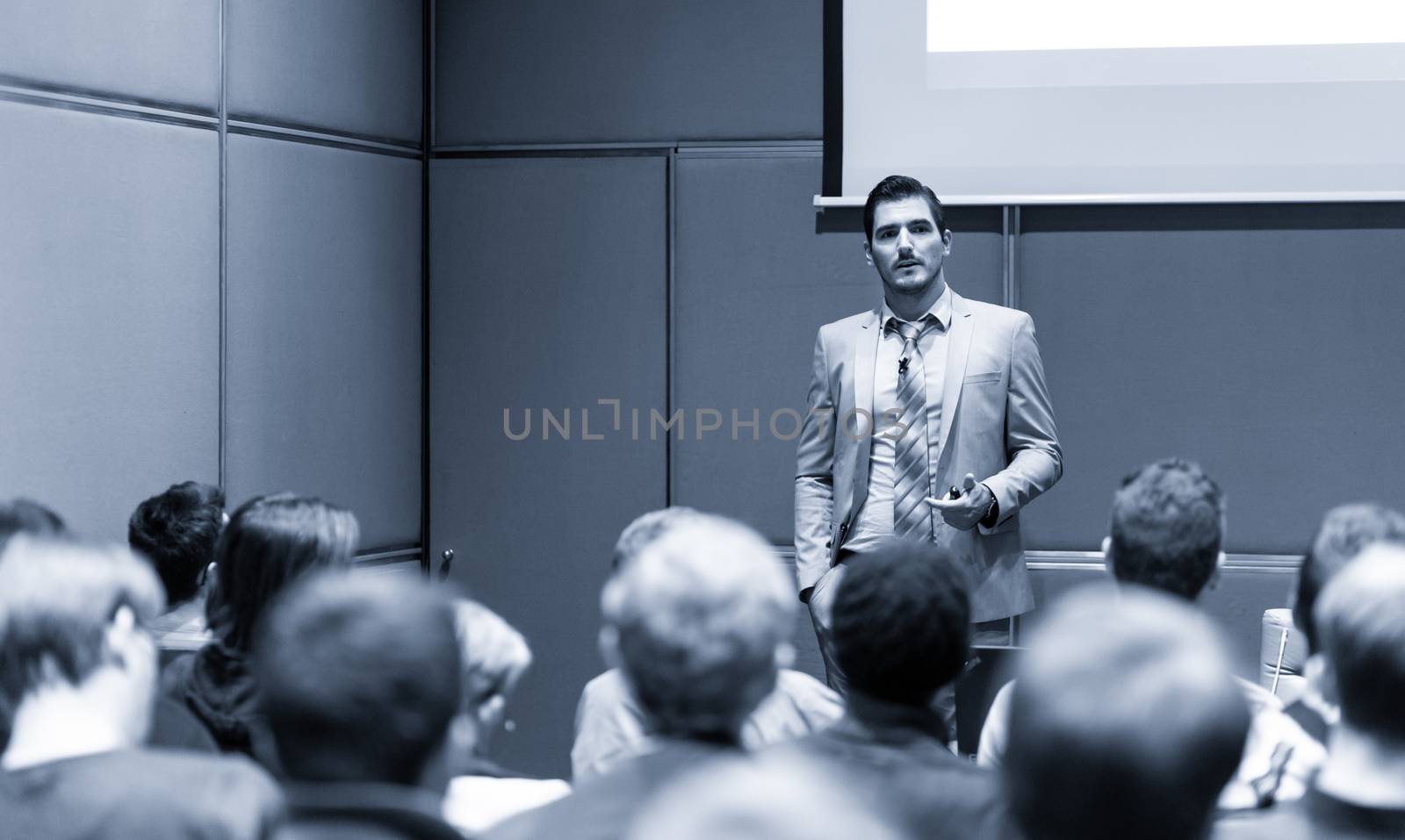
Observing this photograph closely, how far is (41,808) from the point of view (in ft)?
4.42

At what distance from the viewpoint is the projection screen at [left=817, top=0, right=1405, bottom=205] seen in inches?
162

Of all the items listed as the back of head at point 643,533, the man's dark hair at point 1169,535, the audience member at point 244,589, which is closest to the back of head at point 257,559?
the audience member at point 244,589

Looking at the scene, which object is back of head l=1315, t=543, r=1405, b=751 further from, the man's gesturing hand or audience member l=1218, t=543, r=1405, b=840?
the man's gesturing hand

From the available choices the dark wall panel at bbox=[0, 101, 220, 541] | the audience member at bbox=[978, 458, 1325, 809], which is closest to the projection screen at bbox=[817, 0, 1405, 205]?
the dark wall panel at bbox=[0, 101, 220, 541]

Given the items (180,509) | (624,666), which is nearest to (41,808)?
(624,666)

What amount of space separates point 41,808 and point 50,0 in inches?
108

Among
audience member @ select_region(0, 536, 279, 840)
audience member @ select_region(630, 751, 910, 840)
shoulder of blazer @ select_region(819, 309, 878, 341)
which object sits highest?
shoulder of blazer @ select_region(819, 309, 878, 341)

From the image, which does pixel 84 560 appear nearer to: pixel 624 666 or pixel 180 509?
pixel 624 666

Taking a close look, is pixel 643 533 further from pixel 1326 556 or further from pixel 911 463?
pixel 911 463

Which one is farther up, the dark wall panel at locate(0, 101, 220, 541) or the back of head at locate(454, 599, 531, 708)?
the dark wall panel at locate(0, 101, 220, 541)

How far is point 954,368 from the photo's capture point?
140 inches

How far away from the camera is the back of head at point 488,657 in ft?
6.01

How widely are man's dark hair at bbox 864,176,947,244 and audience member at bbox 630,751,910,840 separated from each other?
9.64ft

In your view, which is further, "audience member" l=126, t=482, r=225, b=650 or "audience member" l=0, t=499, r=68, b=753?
"audience member" l=126, t=482, r=225, b=650
